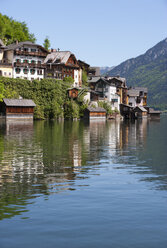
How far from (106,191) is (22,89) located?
98073 mm

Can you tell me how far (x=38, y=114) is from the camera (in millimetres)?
112250

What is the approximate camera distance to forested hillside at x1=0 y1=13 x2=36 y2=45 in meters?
137

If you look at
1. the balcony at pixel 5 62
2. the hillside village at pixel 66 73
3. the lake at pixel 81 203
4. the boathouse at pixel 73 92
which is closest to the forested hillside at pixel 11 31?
the hillside village at pixel 66 73

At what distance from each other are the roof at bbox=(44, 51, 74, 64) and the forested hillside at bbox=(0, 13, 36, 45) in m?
16.4

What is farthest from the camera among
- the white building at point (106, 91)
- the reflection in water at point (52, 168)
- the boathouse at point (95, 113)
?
the white building at point (106, 91)

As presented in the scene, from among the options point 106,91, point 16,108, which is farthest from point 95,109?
point 16,108

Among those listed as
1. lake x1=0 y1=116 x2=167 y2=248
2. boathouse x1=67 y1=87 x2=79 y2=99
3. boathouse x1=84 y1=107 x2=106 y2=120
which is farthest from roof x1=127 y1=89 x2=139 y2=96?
lake x1=0 y1=116 x2=167 y2=248

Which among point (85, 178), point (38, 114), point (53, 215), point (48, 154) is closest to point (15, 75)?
point (38, 114)

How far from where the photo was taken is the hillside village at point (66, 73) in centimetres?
12012

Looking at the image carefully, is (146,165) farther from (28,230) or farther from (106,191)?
(28,230)

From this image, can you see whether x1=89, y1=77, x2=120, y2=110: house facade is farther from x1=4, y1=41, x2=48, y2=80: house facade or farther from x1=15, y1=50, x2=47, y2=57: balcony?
x1=15, y1=50, x2=47, y2=57: balcony

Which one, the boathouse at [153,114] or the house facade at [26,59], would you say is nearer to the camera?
the house facade at [26,59]

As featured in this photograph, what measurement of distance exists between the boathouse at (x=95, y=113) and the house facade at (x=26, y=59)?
65.1 feet

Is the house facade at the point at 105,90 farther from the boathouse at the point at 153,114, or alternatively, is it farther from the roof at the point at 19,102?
the roof at the point at 19,102
